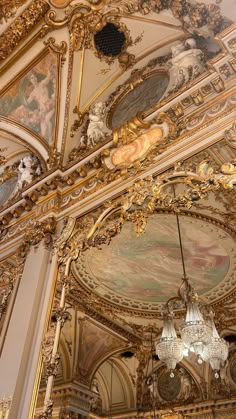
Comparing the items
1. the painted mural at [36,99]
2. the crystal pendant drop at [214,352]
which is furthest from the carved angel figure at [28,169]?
the crystal pendant drop at [214,352]

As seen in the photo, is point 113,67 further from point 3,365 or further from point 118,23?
point 3,365

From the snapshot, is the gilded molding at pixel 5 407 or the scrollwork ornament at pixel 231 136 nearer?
the gilded molding at pixel 5 407

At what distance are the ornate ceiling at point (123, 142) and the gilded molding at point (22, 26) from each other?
0.02 metres

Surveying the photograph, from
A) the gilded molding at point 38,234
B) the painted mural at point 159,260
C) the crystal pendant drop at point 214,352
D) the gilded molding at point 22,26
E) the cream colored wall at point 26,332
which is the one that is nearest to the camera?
the cream colored wall at point 26,332

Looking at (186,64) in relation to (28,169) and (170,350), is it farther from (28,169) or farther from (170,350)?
(170,350)

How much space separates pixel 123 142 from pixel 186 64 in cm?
155

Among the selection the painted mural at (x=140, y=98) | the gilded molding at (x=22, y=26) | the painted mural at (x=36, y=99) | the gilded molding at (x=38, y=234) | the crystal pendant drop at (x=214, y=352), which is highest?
the gilded molding at (x=22, y=26)

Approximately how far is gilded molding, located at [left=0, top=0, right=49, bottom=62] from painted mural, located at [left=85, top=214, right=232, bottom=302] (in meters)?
4.13

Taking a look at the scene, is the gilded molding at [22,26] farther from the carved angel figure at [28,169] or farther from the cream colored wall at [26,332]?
the cream colored wall at [26,332]

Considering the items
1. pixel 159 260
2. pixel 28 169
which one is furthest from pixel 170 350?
pixel 28 169

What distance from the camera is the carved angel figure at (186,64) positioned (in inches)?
234

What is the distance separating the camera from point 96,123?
708 centimetres

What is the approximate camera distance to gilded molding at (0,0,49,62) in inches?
268

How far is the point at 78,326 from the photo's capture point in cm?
1156
